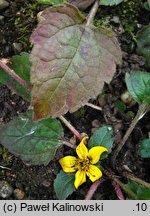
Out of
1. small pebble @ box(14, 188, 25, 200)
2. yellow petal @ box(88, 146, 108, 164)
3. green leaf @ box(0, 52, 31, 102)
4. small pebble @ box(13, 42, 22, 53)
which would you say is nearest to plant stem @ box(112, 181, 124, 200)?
yellow petal @ box(88, 146, 108, 164)

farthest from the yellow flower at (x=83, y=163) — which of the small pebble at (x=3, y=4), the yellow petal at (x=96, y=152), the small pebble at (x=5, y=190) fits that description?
the small pebble at (x=3, y=4)

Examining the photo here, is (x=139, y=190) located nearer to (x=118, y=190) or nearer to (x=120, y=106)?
(x=118, y=190)

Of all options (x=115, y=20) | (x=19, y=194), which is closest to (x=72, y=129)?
(x=19, y=194)

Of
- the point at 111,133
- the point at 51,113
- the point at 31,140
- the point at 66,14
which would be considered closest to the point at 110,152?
the point at 111,133

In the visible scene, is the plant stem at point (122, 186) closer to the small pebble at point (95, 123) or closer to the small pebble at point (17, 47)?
the small pebble at point (95, 123)

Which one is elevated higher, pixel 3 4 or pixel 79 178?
pixel 3 4
